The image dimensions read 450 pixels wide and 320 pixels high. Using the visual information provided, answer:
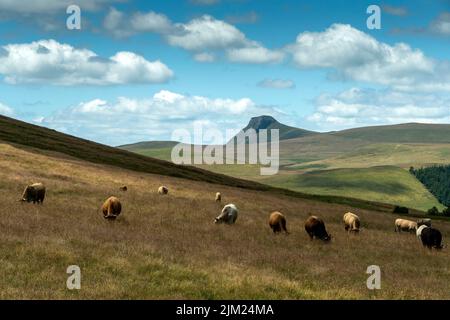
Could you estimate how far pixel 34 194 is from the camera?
31750 mm

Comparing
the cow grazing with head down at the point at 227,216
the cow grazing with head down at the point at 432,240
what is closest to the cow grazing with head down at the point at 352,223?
the cow grazing with head down at the point at 432,240

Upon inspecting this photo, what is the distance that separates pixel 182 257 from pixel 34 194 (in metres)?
17.4

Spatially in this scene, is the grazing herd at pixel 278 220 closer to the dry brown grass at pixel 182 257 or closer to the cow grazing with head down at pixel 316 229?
the cow grazing with head down at pixel 316 229

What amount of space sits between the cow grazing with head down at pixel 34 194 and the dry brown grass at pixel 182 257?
69 centimetres

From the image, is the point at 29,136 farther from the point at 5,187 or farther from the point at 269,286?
the point at 269,286

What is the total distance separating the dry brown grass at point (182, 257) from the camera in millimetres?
14048

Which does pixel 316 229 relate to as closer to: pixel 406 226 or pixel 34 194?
pixel 34 194

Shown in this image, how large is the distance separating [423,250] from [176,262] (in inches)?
705

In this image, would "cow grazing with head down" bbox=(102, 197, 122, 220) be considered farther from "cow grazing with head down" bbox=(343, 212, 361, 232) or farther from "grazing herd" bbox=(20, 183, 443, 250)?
"cow grazing with head down" bbox=(343, 212, 361, 232)

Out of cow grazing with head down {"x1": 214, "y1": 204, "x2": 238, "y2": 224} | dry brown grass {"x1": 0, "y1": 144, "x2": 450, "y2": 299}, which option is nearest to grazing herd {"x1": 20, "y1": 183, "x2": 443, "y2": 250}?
cow grazing with head down {"x1": 214, "y1": 204, "x2": 238, "y2": 224}

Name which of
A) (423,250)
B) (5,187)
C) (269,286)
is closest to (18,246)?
(269,286)

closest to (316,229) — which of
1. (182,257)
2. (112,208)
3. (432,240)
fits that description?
(432,240)

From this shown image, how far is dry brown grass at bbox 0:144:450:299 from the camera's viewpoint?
1405cm
